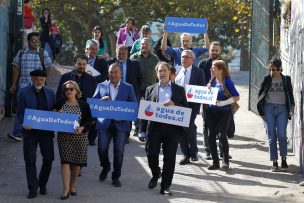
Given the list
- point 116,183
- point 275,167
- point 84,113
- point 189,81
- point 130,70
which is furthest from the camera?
point 130,70

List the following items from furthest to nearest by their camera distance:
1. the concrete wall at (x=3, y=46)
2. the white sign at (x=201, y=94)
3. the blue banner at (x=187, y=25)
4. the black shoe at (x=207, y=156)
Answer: the concrete wall at (x=3, y=46) < the blue banner at (x=187, y=25) < the black shoe at (x=207, y=156) < the white sign at (x=201, y=94)

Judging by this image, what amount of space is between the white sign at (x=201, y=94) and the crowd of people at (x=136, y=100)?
105 millimetres

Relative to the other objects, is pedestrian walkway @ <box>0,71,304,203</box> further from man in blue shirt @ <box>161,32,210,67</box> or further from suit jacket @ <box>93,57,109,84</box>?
man in blue shirt @ <box>161,32,210,67</box>

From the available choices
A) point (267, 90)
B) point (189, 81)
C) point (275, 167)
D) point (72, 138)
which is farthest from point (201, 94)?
point (72, 138)

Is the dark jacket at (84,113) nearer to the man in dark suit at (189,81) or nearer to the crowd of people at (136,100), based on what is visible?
the crowd of people at (136,100)

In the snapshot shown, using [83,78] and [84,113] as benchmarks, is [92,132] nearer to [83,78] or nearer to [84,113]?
[83,78]

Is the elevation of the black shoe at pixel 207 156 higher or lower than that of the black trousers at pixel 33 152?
lower

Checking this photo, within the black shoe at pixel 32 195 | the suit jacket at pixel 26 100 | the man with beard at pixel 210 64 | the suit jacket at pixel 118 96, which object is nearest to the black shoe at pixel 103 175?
the suit jacket at pixel 118 96

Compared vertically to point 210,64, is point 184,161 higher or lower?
lower

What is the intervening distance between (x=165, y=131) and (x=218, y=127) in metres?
1.85

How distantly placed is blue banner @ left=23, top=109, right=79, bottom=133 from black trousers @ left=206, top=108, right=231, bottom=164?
2.79 meters

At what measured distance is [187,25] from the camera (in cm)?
1441

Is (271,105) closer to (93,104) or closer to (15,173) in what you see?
(93,104)

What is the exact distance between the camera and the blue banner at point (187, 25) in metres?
14.4
